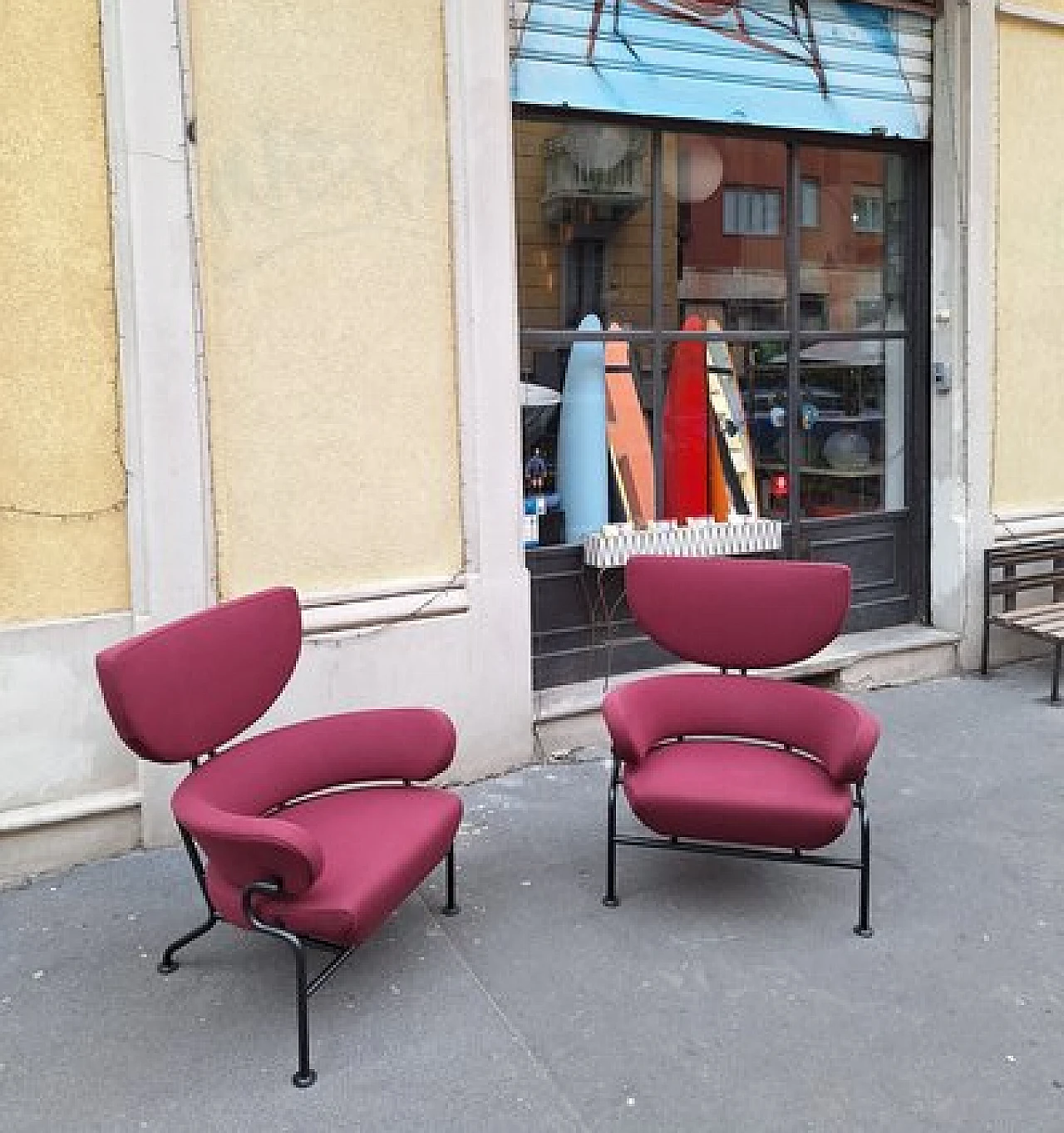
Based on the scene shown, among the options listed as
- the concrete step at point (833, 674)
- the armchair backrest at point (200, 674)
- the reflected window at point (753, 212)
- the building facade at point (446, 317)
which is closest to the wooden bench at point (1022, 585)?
the building facade at point (446, 317)

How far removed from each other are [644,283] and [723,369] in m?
0.75

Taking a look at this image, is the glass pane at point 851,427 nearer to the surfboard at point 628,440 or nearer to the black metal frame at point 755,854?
the surfboard at point 628,440

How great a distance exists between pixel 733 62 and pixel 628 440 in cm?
196

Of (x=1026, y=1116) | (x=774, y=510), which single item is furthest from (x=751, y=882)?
(x=774, y=510)

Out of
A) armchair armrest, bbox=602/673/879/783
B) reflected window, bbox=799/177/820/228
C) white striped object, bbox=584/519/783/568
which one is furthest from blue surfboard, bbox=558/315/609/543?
armchair armrest, bbox=602/673/879/783

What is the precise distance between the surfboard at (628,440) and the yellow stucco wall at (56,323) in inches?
104

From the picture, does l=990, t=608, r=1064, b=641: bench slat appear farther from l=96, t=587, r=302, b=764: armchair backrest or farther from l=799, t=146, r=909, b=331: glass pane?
l=96, t=587, r=302, b=764: armchair backrest

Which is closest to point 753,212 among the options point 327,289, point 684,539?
point 684,539

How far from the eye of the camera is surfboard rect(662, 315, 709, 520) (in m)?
6.31

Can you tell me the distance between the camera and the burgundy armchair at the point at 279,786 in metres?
3.01

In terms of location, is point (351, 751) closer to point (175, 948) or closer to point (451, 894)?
point (451, 894)

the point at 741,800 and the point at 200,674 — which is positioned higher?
the point at 200,674

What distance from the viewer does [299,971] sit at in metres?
3.00

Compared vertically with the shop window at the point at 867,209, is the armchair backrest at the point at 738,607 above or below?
below
